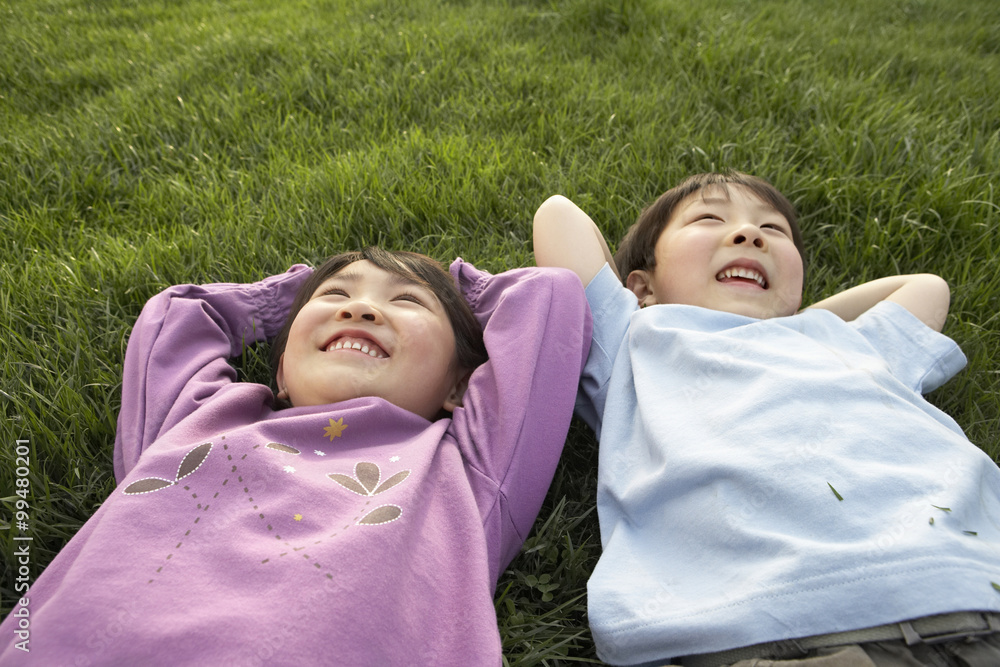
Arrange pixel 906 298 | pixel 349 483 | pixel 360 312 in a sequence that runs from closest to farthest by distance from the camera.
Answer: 1. pixel 349 483
2. pixel 360 312
3. pixel 906 298

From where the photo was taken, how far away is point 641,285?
2.33 metres

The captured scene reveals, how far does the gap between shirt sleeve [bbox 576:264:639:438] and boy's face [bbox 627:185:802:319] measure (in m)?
0.18

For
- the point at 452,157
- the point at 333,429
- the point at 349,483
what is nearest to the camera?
the point at 349,483

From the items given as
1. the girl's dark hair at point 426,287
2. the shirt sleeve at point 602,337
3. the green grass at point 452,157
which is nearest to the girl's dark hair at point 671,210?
the shirt sleeve at point 602,337

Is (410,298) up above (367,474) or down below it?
above

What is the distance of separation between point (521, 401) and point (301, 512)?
61 centimetres

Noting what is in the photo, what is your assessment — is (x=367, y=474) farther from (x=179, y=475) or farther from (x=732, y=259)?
(x=732, y=259)

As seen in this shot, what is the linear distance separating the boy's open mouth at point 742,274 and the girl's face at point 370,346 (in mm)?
890

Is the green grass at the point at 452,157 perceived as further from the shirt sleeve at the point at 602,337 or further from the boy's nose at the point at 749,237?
the boy's nose at the point at 749,237

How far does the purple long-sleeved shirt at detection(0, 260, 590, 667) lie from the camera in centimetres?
115

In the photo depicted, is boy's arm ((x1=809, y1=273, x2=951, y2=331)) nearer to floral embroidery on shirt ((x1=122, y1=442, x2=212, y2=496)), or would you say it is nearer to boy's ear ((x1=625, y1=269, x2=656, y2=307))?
boy's ear ((x1=625, y1=269, x2=656, y2=307))

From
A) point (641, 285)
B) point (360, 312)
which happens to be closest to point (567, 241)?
point (641, 285)

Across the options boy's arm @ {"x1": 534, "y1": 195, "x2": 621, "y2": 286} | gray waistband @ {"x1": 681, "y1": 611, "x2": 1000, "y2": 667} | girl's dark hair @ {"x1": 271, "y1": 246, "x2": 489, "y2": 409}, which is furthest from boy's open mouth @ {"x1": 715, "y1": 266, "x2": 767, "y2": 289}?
gray waistband @ {"x1": 681, "y1": 611, "x2": 1000, "y2": 667}

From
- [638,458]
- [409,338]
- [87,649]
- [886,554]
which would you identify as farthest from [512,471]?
[87,649]
